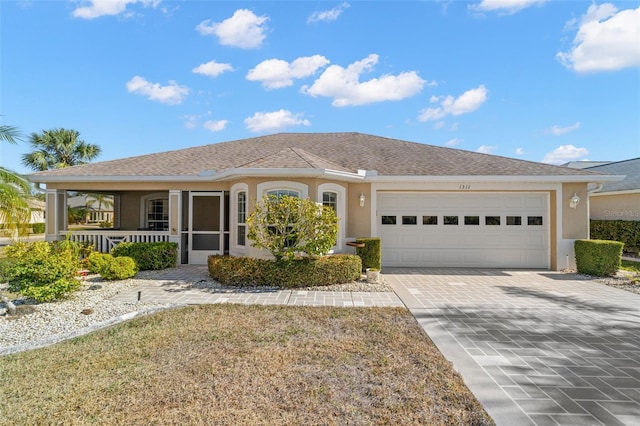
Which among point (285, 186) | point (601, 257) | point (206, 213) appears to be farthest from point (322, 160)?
point (601, 257)

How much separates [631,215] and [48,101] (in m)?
27.0

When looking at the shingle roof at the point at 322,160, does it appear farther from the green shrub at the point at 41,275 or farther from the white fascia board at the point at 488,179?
the green shrub at the point at 41,275

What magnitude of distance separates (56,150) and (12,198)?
21569mm

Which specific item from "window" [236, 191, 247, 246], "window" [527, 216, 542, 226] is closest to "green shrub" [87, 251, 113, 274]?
"window" [236, 191, 247, 246]

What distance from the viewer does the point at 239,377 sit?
347 centimetres

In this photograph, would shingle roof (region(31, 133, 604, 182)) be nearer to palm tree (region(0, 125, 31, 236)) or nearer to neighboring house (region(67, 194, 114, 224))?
palm tree (region(0, 125, 31, 236))

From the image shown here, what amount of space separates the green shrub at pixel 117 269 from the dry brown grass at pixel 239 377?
13.0ft

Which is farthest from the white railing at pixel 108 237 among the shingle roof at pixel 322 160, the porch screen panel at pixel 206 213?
the shingle roof at pixel 322 160

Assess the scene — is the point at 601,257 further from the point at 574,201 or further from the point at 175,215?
the point at 175,215

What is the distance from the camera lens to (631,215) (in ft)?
49.2

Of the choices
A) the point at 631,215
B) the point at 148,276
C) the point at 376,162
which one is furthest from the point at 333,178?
the point at 631,215

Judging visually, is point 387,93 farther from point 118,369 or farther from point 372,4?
point 118,369

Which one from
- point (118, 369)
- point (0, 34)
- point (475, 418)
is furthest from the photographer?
point (0, 34)

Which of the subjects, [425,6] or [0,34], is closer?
[0,34]
